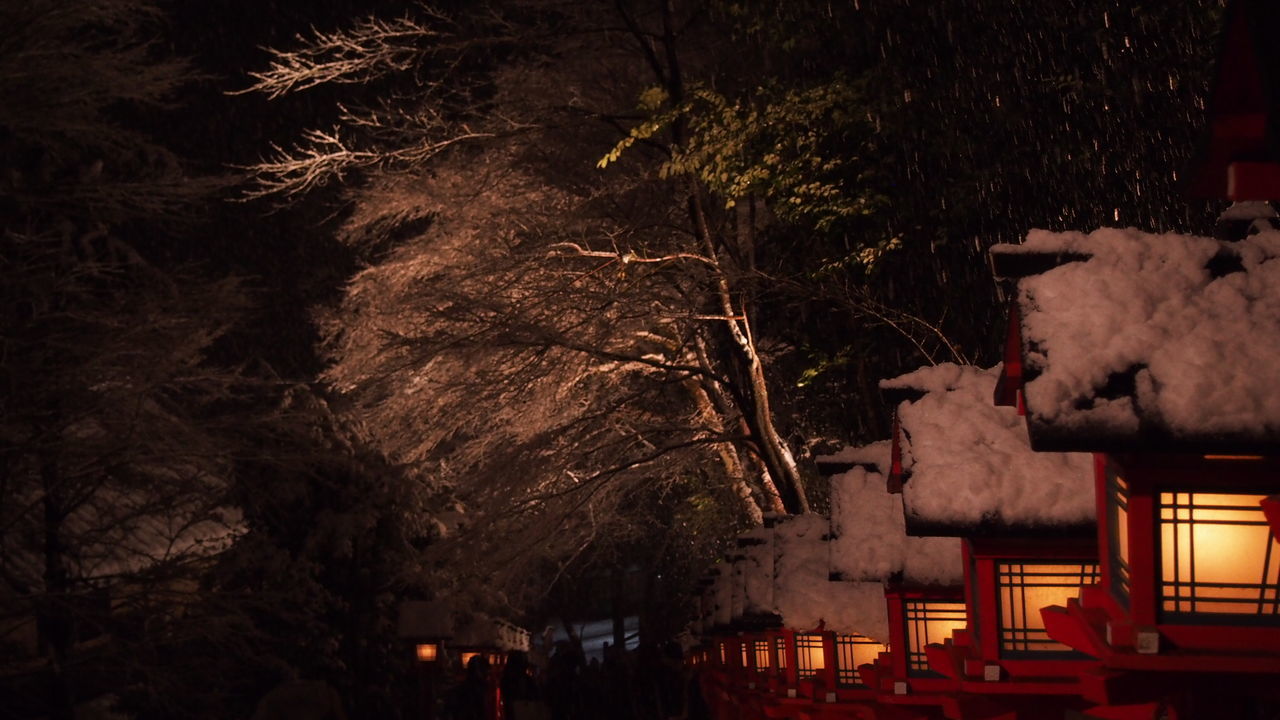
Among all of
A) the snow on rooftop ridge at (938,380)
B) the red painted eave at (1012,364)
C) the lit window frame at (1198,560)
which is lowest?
the lit window frame at (1198,560)

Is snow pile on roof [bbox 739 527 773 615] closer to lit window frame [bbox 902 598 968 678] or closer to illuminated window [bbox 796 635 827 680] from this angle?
illuminated window [bbox 796 635 827 680]

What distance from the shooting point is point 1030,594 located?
22.3ft

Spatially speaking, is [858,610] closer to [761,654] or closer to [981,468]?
[981,468]

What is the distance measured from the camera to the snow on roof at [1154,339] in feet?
13.7

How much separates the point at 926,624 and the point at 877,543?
64 centimetres

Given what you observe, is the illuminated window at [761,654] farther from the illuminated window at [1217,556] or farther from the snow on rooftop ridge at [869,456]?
the illuminated window at [1217,556]

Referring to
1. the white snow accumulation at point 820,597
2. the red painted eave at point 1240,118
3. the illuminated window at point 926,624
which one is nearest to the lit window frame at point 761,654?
the white snow accumulation at point 820,597

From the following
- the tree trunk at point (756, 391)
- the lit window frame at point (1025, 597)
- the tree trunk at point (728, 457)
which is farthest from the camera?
the tree trunk at point (728, 457)

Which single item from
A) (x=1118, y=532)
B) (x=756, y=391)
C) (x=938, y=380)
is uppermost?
(x=756, y=391)

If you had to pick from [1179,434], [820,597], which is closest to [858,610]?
[820,597]

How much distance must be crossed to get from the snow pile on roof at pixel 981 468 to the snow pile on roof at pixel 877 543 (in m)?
1.35

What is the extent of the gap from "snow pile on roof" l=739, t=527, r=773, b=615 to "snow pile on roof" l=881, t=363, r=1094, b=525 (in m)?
5.46

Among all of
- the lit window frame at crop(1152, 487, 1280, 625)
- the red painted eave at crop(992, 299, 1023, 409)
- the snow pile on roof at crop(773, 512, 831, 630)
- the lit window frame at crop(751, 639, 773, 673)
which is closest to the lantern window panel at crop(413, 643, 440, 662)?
the lit window frame at crop(751, 639, 773, 673)

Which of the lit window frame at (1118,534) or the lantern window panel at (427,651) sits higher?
the lit window frame at (1118,534)
